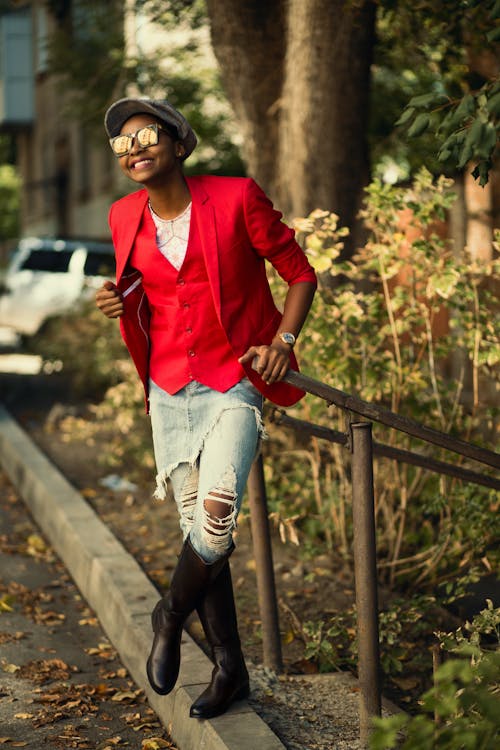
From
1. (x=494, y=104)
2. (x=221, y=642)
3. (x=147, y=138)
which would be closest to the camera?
(x=494, y=104)

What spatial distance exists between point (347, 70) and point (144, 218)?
3.49 m

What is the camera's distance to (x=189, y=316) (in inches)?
143

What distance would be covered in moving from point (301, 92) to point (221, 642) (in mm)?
3976

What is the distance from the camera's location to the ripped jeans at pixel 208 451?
3.54 meters

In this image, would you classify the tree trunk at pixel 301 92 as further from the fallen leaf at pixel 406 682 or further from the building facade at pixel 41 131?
the building facade at pixel 41 131

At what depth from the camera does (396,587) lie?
18.1 feet

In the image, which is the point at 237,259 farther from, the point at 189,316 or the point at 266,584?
the point at 266,584

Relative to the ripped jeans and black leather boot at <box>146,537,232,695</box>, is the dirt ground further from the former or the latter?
the ripped jeans

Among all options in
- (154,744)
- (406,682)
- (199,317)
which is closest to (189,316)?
(199,317)

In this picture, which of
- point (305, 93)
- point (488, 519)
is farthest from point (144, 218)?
point (305, 93)

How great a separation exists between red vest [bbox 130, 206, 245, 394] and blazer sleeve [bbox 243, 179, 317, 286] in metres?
0.17

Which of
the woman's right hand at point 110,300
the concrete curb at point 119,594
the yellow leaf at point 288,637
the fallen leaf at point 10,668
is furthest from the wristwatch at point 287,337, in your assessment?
the fallen leaf at point 10,668

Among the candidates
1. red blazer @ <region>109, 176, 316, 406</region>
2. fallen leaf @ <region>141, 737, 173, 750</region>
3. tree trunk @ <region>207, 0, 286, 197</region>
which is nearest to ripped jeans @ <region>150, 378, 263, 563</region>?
red blazer @ <region>109, 176, 316, 406</region>

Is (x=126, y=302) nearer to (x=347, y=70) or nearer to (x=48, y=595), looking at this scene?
(x=48, y=595)
